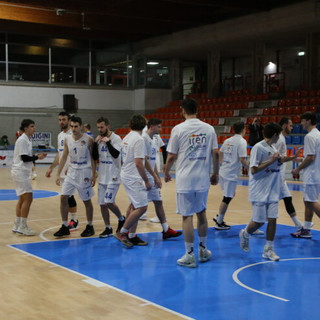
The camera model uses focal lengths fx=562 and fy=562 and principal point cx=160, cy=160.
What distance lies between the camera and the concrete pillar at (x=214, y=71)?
29.1 meters

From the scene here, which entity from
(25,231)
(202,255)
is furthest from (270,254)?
(25,231)

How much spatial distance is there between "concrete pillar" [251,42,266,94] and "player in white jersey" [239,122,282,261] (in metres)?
20.2

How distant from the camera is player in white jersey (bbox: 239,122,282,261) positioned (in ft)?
23.3

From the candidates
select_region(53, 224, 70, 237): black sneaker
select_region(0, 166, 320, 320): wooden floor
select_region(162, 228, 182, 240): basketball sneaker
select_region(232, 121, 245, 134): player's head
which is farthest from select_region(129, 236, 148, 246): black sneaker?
select_region(232, 121, 245, 134): player's head

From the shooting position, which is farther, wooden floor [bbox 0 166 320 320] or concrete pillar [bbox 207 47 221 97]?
concrete pillar [bbox 207 47 221 97]

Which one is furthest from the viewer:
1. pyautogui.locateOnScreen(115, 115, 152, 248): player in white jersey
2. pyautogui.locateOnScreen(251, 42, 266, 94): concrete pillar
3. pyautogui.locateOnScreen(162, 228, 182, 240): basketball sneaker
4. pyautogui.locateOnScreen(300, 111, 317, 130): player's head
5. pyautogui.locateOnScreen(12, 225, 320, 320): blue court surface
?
pyautogui.locateOnScreen(251, 42, 266, 94): concrete pillar

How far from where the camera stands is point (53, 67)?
3088cm

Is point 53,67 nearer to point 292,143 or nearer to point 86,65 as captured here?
point 86,65

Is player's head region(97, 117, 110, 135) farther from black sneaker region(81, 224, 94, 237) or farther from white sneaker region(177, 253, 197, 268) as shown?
white sneaker region(177, 253, 197, 268)

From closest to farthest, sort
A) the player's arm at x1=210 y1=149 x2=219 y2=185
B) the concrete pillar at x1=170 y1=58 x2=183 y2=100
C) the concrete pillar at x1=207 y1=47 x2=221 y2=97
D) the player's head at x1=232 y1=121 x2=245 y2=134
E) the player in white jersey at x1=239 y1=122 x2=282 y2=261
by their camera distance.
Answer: the player's arm at x1=210 y1=149 x2=219 y2=185, the player in white jersey at x1=239 y1=122 x2=282 y2=261, the player's head at x1=232 y1=121 x2=245 y2=134, the concrete pillar at x1=207 y1=47 x2=221 y2=97, the concrete pillar at x1=170 y1=58 x2=183 y2=100

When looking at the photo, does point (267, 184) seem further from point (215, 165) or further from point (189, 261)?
point (189, 261)

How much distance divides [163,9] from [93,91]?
27.2 ft

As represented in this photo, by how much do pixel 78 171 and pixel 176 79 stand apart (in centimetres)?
2470

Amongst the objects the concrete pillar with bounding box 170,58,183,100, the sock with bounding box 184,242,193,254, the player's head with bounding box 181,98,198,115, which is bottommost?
the sock with bounding box 184,242,193,254
